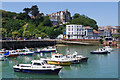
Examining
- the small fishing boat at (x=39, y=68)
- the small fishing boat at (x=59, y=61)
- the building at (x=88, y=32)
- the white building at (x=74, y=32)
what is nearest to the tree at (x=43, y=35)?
the white building at (x=74, y=32)

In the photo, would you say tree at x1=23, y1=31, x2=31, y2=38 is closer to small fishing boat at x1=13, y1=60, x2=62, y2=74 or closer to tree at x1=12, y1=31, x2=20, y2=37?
tree at x1=12, y1=31, x2=20, y2=37

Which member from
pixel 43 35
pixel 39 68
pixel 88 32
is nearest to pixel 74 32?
pixel 88 32

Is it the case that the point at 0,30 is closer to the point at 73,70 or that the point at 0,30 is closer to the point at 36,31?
the point at 36,31

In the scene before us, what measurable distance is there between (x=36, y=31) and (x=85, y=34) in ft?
109

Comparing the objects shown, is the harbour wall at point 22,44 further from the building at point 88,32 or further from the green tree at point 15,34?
the building at point 88,32

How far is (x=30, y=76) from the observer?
44562 millimetres

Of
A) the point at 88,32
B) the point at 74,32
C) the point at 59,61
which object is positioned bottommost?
the point at 59,61

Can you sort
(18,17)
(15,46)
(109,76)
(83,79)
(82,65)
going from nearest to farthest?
(83,79)
(109,76)
(82,65)
(15,46)
(18,17)

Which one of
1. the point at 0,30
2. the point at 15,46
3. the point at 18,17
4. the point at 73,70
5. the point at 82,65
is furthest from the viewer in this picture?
the point at 18,17

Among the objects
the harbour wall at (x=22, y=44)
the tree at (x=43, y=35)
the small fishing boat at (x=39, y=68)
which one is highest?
the tree at (x=43, y=35)

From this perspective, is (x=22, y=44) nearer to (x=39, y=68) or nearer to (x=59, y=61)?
(x=59, y=61)

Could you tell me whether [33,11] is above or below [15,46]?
above

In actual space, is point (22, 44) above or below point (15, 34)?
below

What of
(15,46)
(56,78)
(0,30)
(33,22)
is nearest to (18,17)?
(33,22)
